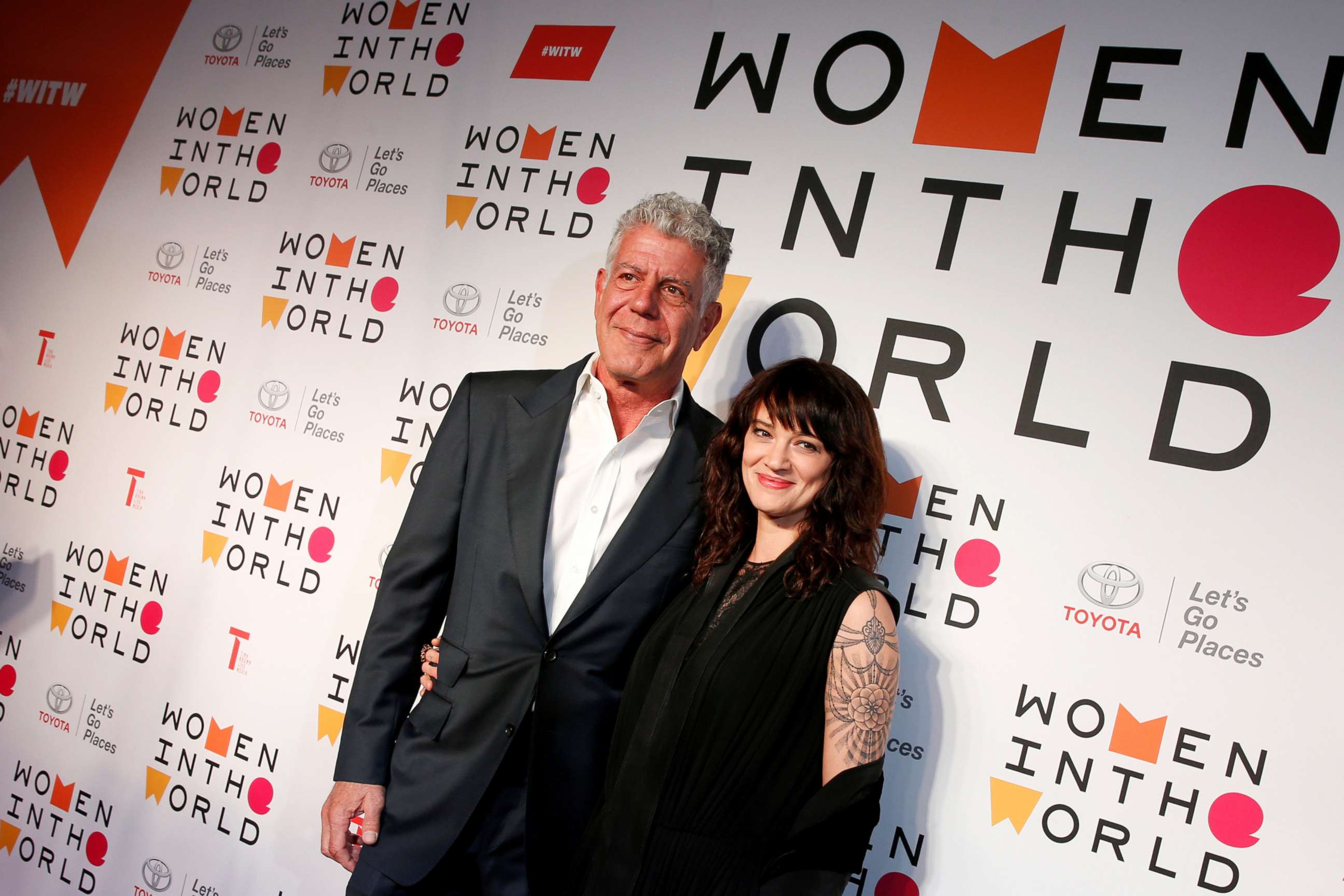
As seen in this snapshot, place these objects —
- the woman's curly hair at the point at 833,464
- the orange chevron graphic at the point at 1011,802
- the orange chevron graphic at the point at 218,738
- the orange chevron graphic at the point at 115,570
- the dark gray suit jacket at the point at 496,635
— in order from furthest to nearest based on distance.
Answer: the orange chevron graphic at the point at 115,570 < the orange chevron graphic at the point at 218,738 < the orange chevron graphic at the point at 1011,802 < the dark gray suit jacket at the point at 496,635 < the woman's curly hair at the point at 833,464

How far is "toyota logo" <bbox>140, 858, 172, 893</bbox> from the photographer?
314cm

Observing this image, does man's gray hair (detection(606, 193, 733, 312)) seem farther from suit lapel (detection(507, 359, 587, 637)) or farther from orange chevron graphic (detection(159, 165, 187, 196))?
orange chevron graphic (detection(159, 165, 187, 196))

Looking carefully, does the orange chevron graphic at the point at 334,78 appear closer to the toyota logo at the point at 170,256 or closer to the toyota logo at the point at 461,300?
the toyota logo at the point at 170,256

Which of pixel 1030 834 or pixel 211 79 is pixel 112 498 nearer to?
pixel 211 79

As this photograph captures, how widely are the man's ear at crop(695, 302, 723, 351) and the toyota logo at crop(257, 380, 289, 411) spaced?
61.6 inches

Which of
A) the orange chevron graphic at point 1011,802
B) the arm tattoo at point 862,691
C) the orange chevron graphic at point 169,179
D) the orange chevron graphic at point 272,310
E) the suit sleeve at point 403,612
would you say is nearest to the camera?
the arm tattoo at point 862,691

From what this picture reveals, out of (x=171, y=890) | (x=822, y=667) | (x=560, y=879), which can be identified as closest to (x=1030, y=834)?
(x=822, y=667)

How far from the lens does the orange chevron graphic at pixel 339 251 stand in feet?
10.2

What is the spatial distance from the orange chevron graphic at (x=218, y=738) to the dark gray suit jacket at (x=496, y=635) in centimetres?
121

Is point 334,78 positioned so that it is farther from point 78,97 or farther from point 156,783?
point 156,783

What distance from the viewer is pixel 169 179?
3469mm

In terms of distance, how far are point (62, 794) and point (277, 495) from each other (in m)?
1.39

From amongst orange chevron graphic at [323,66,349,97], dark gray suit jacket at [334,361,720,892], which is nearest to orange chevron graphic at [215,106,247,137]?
orange chevron graphic at [323,66,349,97]

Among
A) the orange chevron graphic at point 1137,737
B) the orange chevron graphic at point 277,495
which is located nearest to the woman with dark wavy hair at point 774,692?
the orange chevron graphic at point 1137,737
